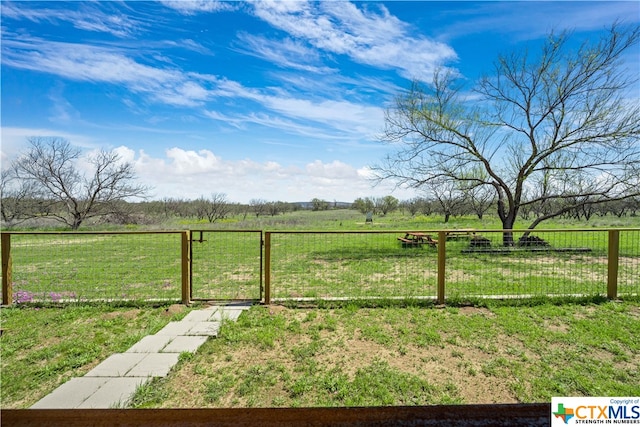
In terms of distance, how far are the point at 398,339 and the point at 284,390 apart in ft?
4.44

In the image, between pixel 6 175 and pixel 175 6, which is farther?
pixel 6 175

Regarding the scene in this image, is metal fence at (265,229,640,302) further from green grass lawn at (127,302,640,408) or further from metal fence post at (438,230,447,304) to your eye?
green grass lawn at (127,302,640,408)

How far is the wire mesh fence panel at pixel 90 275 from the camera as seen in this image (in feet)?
14.7

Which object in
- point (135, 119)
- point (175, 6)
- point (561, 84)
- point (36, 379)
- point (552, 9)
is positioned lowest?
point (36, 379)

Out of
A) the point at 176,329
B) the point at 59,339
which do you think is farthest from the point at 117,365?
the point at 59,339

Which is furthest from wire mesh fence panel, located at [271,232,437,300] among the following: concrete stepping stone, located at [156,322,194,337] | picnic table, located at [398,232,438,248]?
concrete stepping stone, located at [156,322,194,337]

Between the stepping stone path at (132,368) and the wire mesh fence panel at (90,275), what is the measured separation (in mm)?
1278

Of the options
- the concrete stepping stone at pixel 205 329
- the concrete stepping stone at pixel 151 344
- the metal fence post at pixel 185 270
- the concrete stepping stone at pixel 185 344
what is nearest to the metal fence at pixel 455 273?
the concrete stepping stone at pixel 205 329

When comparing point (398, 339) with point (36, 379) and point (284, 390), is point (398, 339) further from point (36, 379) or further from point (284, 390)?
point (36, 379)

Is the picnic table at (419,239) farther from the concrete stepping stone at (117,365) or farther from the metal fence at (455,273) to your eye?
the concrete stepping stone at (117,365)

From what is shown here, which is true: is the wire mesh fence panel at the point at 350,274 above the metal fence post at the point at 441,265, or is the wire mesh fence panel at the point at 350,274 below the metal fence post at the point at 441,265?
below

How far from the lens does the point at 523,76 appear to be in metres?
9.99

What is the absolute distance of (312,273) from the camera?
6297mm

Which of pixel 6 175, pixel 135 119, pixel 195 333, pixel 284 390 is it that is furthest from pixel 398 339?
pixel 6 175
